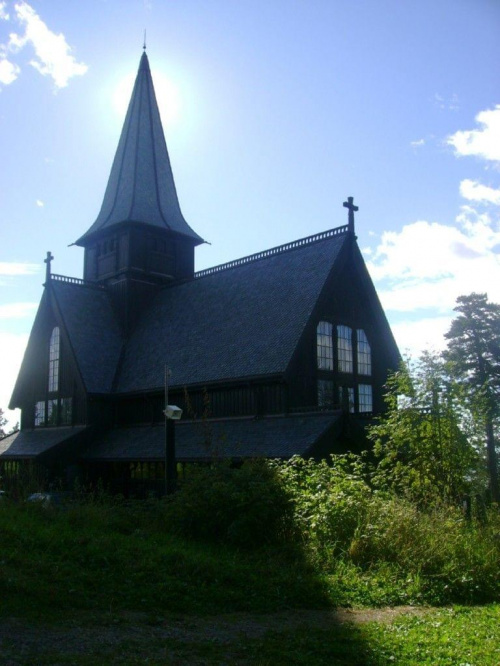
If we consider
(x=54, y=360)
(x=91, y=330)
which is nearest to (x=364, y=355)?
(x=91, y=330)

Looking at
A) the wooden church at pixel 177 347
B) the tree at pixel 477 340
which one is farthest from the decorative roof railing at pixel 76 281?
the tree at pixel 477 340

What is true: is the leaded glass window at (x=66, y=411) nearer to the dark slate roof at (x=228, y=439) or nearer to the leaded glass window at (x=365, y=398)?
the dark slate roof at (x=228, y=439)

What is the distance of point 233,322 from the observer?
28.9 m

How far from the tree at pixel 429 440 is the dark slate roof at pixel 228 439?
2902 millimetres

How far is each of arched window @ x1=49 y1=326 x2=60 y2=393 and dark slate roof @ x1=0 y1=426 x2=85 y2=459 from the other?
2163 millimetres

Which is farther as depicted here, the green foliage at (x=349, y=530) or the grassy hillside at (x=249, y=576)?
the green foliage at (x=349, y=530)

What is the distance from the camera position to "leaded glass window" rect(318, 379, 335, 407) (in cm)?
2609

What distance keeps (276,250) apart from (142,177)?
12.4m

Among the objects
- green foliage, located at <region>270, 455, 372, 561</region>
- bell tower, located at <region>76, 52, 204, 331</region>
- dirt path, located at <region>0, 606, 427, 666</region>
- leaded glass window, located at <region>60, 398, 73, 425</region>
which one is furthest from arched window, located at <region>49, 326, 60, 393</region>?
dirt path, located at <region>0, 606, 427, 666</region>

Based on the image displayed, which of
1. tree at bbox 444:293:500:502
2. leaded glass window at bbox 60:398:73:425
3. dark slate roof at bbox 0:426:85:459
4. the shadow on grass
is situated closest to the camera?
the shadow on grass

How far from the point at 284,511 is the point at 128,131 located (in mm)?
31487

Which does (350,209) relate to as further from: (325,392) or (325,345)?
(325,392)

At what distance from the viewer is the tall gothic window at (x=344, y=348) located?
27.3 meters

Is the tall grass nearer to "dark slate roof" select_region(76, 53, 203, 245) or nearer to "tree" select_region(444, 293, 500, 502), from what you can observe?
"dark slate roof" select_region(76, 53, 203, 245)
